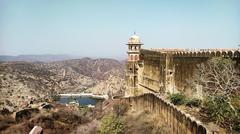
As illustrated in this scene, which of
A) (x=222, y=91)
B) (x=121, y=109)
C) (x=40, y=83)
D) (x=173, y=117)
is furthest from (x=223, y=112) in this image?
(x=40, y=83)

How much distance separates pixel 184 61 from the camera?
2930 cm

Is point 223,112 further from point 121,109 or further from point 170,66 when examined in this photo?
point 121,109

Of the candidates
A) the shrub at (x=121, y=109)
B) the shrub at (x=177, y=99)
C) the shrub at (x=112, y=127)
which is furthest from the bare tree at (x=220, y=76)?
the shrub at (x=121, y=109)

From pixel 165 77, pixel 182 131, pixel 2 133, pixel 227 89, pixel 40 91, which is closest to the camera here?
pixel 182 131

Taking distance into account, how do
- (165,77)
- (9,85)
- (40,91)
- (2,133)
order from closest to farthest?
1. (2,133)
2. (165,77)
3. (9,85)
4. (40,91)

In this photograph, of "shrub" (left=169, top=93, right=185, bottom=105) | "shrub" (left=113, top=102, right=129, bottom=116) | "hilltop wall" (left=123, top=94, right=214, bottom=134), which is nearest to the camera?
"hilltop wall" (left=123, top=94, right=214, bottom=134)

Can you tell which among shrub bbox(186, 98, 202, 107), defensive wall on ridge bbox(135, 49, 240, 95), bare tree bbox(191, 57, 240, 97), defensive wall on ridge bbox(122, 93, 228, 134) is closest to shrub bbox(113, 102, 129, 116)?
defensive wall on ridge bbox(135, 49, 240, 95)

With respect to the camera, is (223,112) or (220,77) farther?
(220,77)

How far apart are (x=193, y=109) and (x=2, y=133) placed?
57.5 ft

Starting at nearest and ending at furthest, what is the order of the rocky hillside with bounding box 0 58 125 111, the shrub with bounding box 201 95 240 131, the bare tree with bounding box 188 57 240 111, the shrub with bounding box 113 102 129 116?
the shrub with bounding box 201 95 240 131 → the bare tree with bounding box 188 57 240 111 → the shrub with bounding box 113 102 129 116 → the rocky hillside with bounding box 0 58 125 111

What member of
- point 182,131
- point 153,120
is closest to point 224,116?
point 182,131

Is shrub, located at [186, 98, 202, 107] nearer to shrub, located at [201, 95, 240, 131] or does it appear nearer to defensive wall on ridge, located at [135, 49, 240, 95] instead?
shrub, located at [201, 95, 240, 131]

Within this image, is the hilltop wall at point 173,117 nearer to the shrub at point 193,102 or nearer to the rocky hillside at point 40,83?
the shrub at point 193,102

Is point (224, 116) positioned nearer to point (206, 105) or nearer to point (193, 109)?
point (206, 105)
